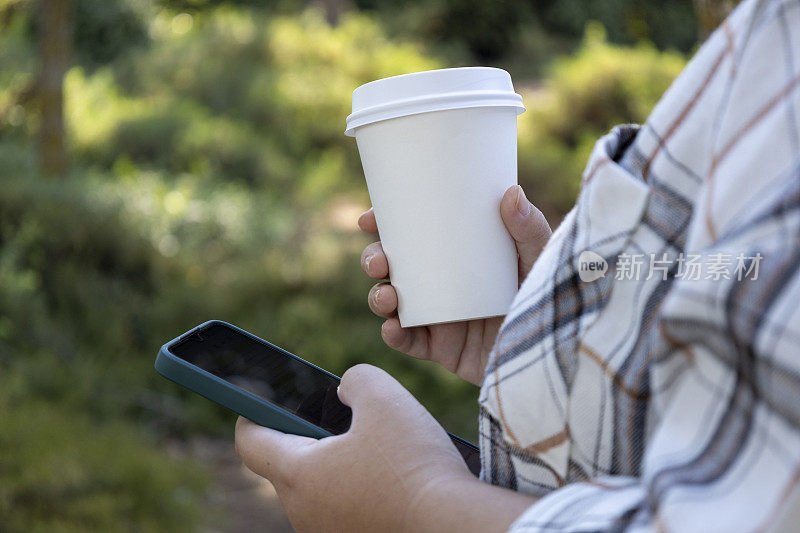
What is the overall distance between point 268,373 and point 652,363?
1.97ft

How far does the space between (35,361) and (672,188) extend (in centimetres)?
394

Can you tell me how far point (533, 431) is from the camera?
70 centimetres

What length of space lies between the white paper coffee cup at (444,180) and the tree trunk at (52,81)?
16.3 feet

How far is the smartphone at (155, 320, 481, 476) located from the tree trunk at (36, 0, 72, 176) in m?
5.08

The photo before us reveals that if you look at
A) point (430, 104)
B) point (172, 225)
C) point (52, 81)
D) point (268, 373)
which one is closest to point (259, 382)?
point (268, 373)

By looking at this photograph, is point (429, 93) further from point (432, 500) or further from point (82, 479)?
point (82, 479)

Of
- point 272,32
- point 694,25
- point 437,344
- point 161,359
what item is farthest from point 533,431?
point 694,25

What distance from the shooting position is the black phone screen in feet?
3.27

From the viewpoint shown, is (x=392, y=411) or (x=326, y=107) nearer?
(x=392, y=411)

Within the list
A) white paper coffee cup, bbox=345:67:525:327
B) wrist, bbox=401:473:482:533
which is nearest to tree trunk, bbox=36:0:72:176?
white paper coffee cup, bbox=345:67:525:327

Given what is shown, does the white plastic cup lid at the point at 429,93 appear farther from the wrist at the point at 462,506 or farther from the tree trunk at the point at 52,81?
the tree trunk at the point at 52,81

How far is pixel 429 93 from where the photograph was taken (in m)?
1.14

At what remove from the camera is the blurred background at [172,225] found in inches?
127

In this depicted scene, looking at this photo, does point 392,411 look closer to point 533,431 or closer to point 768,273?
point 533,431
